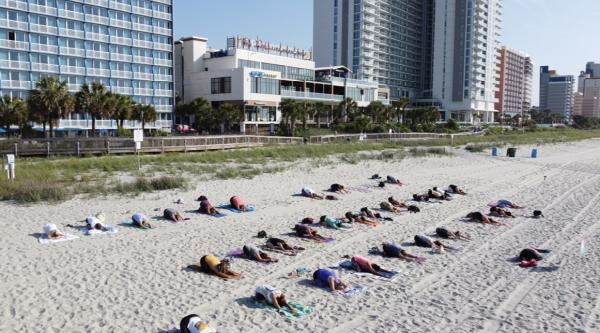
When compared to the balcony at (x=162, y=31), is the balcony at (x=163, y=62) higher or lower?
lower

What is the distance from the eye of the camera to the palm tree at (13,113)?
46656 millimetres

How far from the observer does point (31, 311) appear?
8727 mm

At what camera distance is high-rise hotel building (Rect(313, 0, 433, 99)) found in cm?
12494

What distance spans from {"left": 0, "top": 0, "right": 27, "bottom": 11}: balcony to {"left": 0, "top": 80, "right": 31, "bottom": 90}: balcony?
8934mm

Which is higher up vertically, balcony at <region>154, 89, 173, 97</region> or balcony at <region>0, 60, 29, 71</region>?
balcony at <region>0, 60, 29, 71</region>

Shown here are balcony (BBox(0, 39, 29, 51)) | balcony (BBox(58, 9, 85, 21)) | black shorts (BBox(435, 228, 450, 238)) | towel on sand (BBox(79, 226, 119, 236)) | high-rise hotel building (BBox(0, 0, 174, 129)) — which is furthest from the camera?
balcony (BBox(58, 9, 85, 21))

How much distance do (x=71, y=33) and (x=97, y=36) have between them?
377cm

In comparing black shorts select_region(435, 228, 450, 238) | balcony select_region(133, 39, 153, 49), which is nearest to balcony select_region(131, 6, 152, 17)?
balcony select_region(133, 39, 153, 49)

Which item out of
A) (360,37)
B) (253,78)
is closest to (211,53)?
(253,78)

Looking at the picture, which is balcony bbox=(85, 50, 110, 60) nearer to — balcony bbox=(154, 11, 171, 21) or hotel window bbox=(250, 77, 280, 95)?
balcony bbox=(154, 11, 171, 21)

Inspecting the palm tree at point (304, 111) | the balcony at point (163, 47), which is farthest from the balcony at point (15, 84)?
the palm tree at point (304, 111)

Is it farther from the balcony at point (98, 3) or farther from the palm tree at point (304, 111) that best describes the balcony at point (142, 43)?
the palm tree at point (304, 111)

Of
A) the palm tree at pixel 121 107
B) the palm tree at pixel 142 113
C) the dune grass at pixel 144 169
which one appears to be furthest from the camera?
the palm tree at pixel 142 113

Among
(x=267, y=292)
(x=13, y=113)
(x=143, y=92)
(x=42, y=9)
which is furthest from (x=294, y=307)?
(x=143, y=92)
